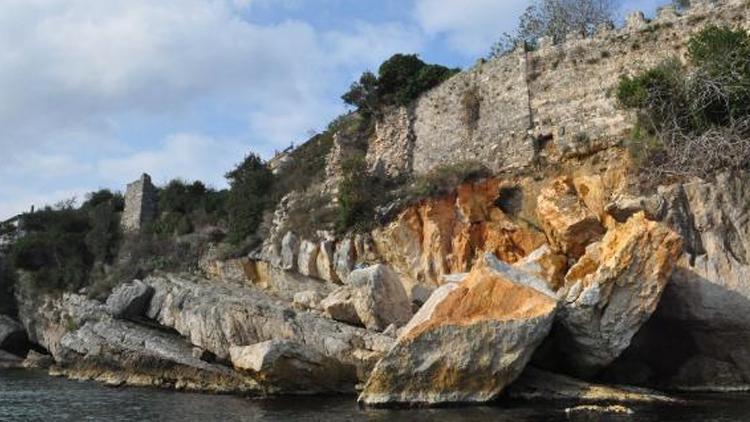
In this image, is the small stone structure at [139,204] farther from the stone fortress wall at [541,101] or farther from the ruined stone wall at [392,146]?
the stone fortress wall at [541,101]

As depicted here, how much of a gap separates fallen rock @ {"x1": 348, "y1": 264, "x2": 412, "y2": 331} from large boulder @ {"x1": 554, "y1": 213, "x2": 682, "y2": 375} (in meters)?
5.40

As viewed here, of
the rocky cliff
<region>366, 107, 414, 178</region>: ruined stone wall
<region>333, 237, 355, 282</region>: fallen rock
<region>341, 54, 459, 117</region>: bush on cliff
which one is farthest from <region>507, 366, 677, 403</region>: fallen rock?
<region>341, 54, 459, 117</region>: bush on cliff

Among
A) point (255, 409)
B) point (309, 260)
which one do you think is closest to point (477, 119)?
point (309, 260)

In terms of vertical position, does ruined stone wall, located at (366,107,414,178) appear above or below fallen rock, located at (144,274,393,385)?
above

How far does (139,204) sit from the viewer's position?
36.8 meters

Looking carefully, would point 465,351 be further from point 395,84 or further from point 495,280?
point 395,84

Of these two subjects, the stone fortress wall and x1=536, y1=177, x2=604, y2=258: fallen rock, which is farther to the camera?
the stone fortress wall

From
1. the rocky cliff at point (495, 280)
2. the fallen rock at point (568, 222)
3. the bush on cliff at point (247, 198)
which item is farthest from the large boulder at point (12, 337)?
the fallen rock at point (568, 222)

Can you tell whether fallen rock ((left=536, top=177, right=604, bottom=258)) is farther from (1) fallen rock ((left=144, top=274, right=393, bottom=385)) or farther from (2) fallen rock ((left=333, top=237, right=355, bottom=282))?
(2) fallen rock ((left=333, top=237, right=355, bottom=282))

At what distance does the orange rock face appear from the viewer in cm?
2161

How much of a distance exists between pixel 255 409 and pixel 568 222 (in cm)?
951

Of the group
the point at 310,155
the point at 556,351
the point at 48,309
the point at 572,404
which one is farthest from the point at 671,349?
the point at 48,309

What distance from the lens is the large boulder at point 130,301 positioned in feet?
88.2

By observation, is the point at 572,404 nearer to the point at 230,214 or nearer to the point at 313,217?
the point at 313,217
